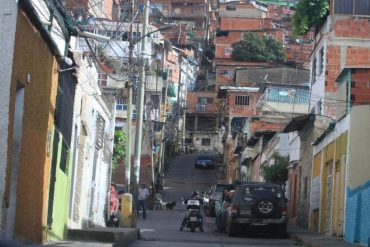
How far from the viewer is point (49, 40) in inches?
513

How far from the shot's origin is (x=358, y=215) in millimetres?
20344

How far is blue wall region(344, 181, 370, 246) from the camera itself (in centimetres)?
1922

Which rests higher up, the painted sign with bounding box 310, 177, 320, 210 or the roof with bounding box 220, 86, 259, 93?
the roof with bounding box 220, 86, 259, 93

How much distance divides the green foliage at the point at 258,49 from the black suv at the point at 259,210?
211ft

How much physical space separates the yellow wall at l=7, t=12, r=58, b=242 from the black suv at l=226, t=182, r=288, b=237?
1208 cm

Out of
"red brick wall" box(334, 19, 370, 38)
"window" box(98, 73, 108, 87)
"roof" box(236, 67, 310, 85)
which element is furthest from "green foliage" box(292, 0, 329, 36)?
"roof" box(236, 67, 310, 85)

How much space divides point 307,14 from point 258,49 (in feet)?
168

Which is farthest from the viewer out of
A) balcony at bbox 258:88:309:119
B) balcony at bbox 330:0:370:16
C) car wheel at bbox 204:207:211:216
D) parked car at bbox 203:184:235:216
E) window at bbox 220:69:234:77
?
window at bbox 220:69:234:77

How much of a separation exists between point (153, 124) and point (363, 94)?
40.2 m

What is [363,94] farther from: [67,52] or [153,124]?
[153,124]

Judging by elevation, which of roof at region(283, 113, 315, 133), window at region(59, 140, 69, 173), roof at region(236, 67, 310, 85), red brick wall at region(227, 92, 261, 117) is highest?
roof at region(236, 67, 310, 85)

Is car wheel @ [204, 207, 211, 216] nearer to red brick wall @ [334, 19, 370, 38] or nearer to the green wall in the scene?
red brick wall @ [334, 19, 370, 38]

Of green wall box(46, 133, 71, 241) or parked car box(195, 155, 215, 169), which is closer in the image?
green wall box(46, 133, 71, 241)

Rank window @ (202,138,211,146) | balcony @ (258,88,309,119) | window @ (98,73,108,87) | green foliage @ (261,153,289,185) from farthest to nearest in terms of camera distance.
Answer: window @ (202,138,211,146) < balcony @ (258,88,309,119) < green foliage @ (261,153,289,185) < window @ (98,73,108,87)
